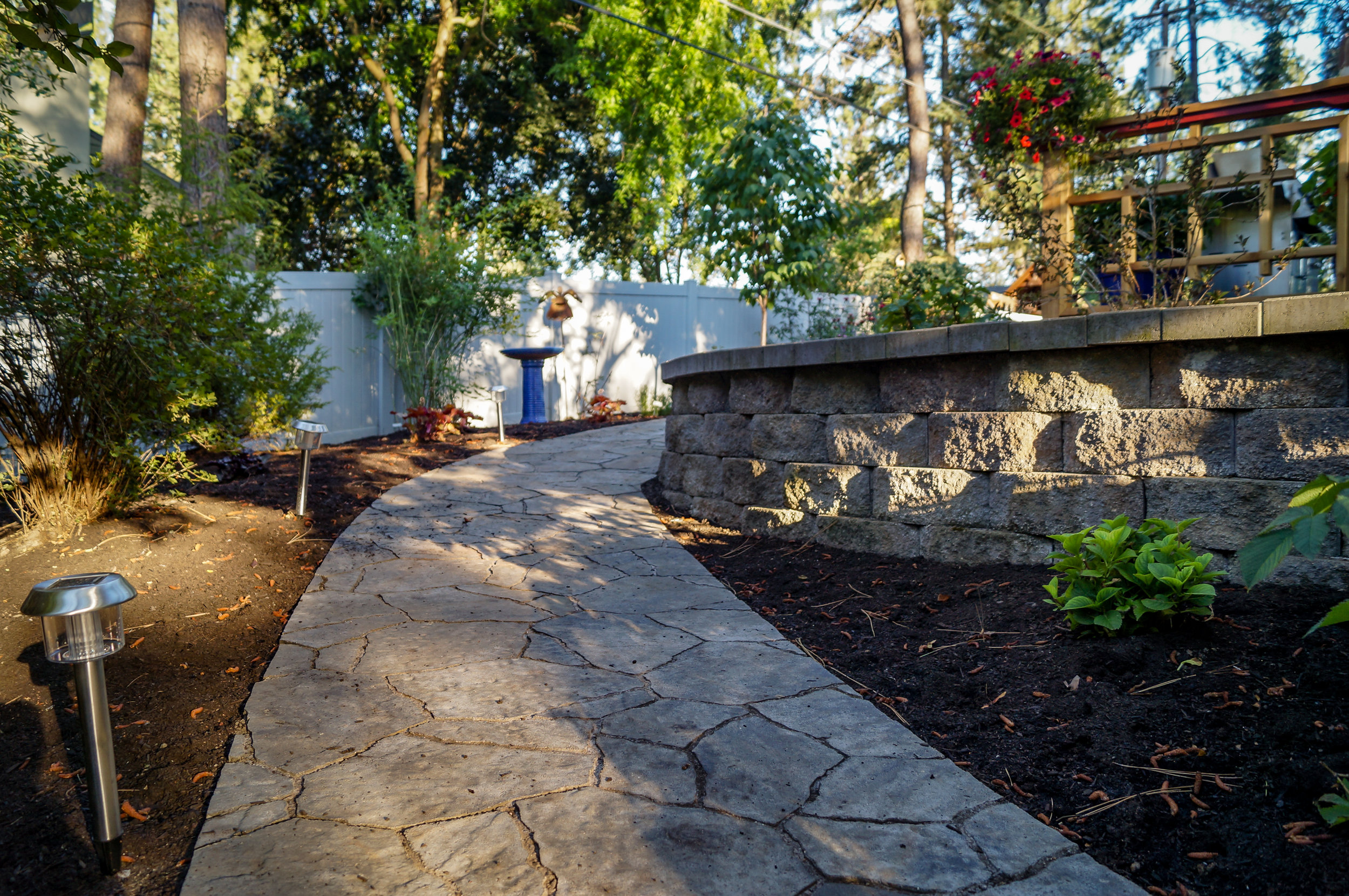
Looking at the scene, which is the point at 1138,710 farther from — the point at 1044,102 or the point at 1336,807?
the point at 1044,102

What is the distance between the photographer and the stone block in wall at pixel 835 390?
403 cm

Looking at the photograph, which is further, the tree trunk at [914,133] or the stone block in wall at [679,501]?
the tree trunk at [914,133]

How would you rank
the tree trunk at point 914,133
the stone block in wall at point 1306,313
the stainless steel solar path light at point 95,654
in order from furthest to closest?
the tree trunk at point 914,133 → the stone block in wall at point 1306,313 → the stainless steel solar path light at point 95,654

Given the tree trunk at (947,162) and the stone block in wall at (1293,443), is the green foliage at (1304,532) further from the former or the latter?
the tree trunk at (947,162)

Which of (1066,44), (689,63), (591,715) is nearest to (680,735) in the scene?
(591,715)

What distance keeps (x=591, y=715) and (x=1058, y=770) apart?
4.14 feet

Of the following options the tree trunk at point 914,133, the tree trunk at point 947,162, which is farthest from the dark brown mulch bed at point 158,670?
the tree trunk at point 947,162

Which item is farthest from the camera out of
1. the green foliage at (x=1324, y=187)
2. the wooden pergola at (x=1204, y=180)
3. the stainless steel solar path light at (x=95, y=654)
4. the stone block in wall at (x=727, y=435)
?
the stone block in wall at (x=727, y=435)

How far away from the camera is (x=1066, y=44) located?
60.6 ft

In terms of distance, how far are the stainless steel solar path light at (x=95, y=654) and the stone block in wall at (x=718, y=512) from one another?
3386 millimetres

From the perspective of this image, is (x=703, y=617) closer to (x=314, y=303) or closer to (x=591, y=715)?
(x=591, y=715)

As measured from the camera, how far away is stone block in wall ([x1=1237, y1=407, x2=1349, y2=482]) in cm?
268

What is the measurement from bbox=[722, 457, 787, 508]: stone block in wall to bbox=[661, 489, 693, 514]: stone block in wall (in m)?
0.41

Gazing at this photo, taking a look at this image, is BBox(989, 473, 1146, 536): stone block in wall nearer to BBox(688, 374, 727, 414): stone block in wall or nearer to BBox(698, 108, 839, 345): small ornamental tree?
BBox(688, 374, 727, 414): stone block in wall
